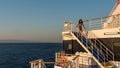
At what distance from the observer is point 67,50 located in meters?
25.0

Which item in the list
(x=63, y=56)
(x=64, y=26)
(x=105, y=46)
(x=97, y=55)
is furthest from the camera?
(x=63, y=56)

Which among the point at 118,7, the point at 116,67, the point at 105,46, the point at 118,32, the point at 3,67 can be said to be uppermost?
the point at 118,7

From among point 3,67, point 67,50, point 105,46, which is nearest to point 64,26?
point 67,50

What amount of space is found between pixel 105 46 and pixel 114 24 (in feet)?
8.40

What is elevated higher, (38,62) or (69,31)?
(69,31)

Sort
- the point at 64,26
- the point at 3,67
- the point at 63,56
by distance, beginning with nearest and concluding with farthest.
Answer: the point at 64,26 → the point at 63,56 → the point at 3,67

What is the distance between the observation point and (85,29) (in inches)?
856

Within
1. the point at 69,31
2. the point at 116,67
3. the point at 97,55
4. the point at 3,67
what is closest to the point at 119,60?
the point at 116,67

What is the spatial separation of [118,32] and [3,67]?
120 ft

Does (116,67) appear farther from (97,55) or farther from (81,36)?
(81,36)

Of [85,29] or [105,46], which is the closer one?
[105,46]

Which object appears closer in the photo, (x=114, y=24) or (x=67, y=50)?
(x=114, y=24)

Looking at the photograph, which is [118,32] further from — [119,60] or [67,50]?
[67,50]

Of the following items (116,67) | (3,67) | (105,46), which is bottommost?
(3,67)
